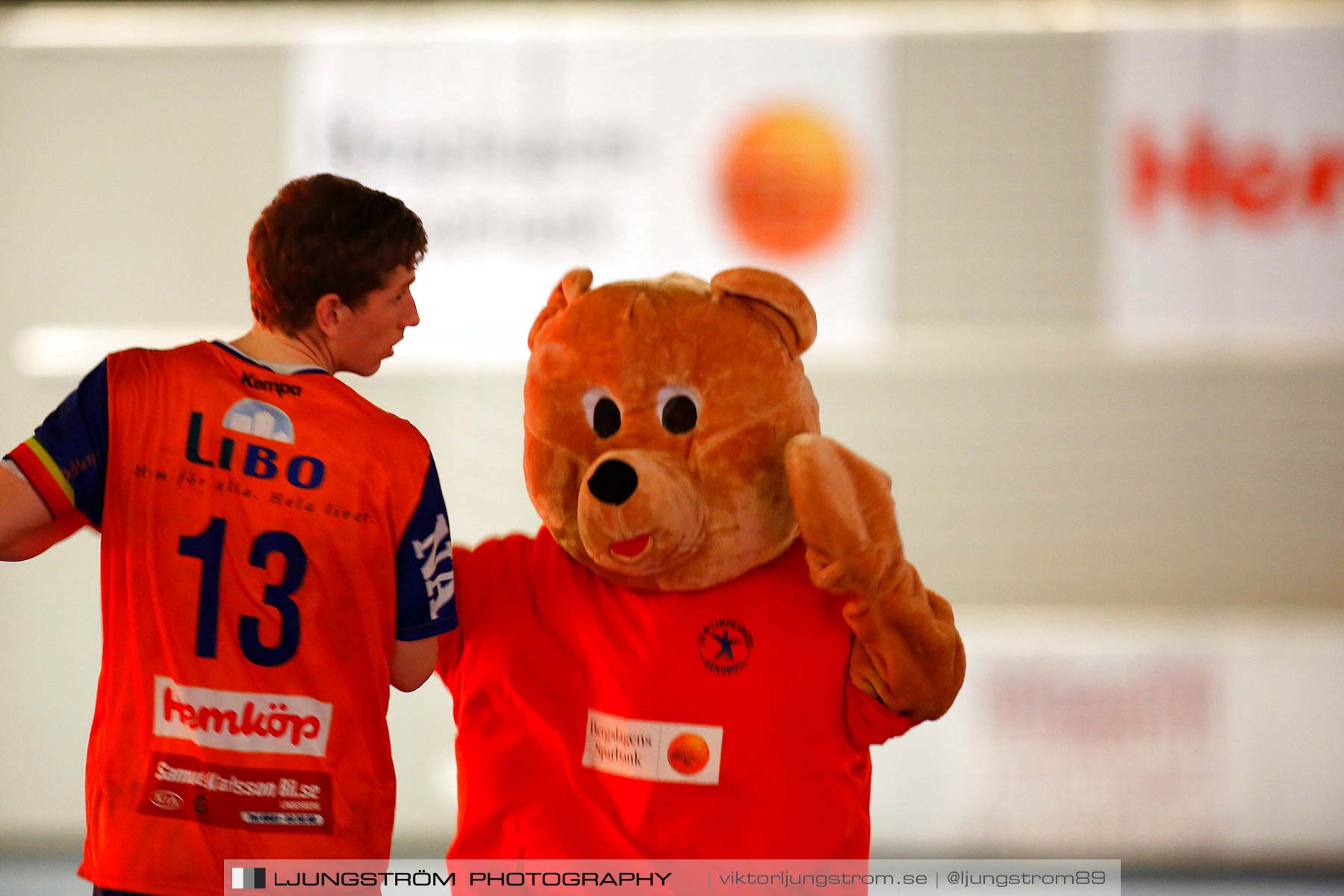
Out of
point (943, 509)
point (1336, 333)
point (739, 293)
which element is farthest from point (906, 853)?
point (739, 293)

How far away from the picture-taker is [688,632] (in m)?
1.62

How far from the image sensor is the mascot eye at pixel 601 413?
1.65 metres

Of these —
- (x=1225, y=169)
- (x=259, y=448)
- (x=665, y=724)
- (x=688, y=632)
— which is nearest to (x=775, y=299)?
(x=688, y=632)

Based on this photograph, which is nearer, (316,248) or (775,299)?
(316,248)

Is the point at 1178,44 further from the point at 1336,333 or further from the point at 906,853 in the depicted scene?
the point at 906,853

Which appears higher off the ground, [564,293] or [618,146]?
[618,146]

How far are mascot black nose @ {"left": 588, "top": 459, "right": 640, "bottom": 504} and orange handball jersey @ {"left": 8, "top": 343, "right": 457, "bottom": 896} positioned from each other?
0.78 ft

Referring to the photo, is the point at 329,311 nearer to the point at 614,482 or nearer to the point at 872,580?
the point at 614,482

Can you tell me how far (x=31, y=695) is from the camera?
364 cm

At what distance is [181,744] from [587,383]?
65 cm

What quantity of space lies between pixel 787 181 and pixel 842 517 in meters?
2.29

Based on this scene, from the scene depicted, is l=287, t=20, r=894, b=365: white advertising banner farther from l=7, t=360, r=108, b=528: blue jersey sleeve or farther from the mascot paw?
l=7, t=360, r=108, b=528: blue jersey sleeve

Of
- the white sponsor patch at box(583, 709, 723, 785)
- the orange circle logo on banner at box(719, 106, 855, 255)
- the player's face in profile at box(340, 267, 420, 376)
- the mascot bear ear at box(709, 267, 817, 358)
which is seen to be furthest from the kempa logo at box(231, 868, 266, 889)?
the orange circle logo on banner at box(719, 106, 855, 255)

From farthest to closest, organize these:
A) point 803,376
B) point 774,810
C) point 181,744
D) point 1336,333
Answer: point 1336,333, point 803,376, point 774,810, point 181,744
